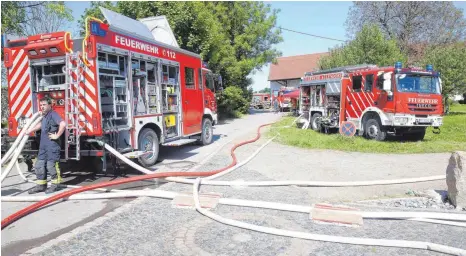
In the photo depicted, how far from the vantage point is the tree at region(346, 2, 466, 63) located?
2936cm

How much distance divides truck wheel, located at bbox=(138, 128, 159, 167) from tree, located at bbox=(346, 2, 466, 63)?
88.5 feet

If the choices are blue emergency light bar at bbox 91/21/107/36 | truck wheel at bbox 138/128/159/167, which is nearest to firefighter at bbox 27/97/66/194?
blue emergency light bar at bbox 91/21/107/36

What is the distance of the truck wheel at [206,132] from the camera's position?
11.3 m

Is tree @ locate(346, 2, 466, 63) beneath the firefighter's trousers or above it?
above

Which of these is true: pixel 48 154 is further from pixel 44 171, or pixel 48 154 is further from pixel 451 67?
pixel 451 67

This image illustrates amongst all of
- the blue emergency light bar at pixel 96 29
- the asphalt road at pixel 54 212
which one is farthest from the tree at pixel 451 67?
the blue emergency light bar at pixel 96 29

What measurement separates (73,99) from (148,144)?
2130 millimetres

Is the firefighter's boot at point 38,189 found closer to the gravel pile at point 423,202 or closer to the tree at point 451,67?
the gravel pile at point 423,202

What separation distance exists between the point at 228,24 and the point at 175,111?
62.6 ft

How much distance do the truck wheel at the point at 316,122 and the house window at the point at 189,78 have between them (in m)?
6.80

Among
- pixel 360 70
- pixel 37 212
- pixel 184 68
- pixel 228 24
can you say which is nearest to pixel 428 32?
pixel 228 24

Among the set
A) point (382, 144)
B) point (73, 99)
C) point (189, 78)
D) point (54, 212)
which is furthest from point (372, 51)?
point (54, 212)

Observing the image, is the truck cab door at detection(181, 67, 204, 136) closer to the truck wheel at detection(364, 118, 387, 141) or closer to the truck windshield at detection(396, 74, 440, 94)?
the truck wheel at detection(364, 118, 387, 141)

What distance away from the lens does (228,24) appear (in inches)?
1046
